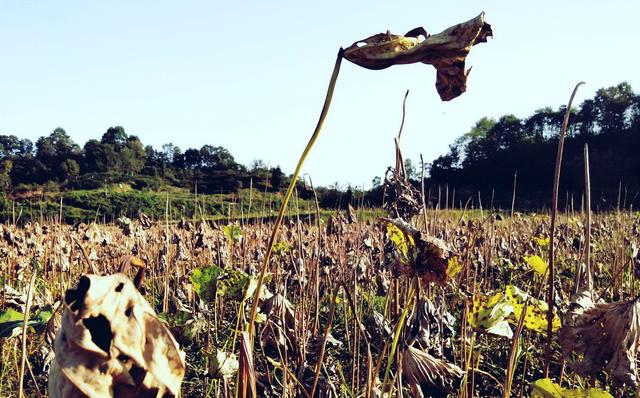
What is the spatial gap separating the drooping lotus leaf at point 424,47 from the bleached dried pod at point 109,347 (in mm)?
293

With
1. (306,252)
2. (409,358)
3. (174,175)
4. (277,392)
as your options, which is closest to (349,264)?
(306,252)

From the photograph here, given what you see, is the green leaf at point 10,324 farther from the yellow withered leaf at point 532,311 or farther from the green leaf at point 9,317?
the yellow withered leaf at point 532,311

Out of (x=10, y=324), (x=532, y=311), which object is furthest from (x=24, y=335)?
(x=532, y=311)

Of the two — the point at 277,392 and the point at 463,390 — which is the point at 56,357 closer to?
the point at 463,390

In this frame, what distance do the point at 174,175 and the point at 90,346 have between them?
36.5 meters

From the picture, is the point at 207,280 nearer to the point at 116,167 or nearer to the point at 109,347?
the point at 109,347

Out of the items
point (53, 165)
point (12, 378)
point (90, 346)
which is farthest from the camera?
point (53, 165)

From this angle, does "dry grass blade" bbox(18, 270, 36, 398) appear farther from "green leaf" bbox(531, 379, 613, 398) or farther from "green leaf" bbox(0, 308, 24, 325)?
"green leaf" bbox(531, 379, 613, 398)

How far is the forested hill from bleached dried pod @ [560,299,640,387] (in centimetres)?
2328

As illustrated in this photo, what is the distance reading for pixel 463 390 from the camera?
1.31 meters

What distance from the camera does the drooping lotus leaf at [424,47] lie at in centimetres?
54

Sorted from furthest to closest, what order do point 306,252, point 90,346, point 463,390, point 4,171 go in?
point 4,171, point 306,252, point 463,390, point 90,346

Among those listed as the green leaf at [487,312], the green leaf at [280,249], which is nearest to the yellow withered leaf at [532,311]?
the green leaf at [487,312]

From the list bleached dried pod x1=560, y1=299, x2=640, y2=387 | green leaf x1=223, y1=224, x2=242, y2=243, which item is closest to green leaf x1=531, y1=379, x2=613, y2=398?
bleached dried pod x1=560, y1=299, x2=640, y2=387
